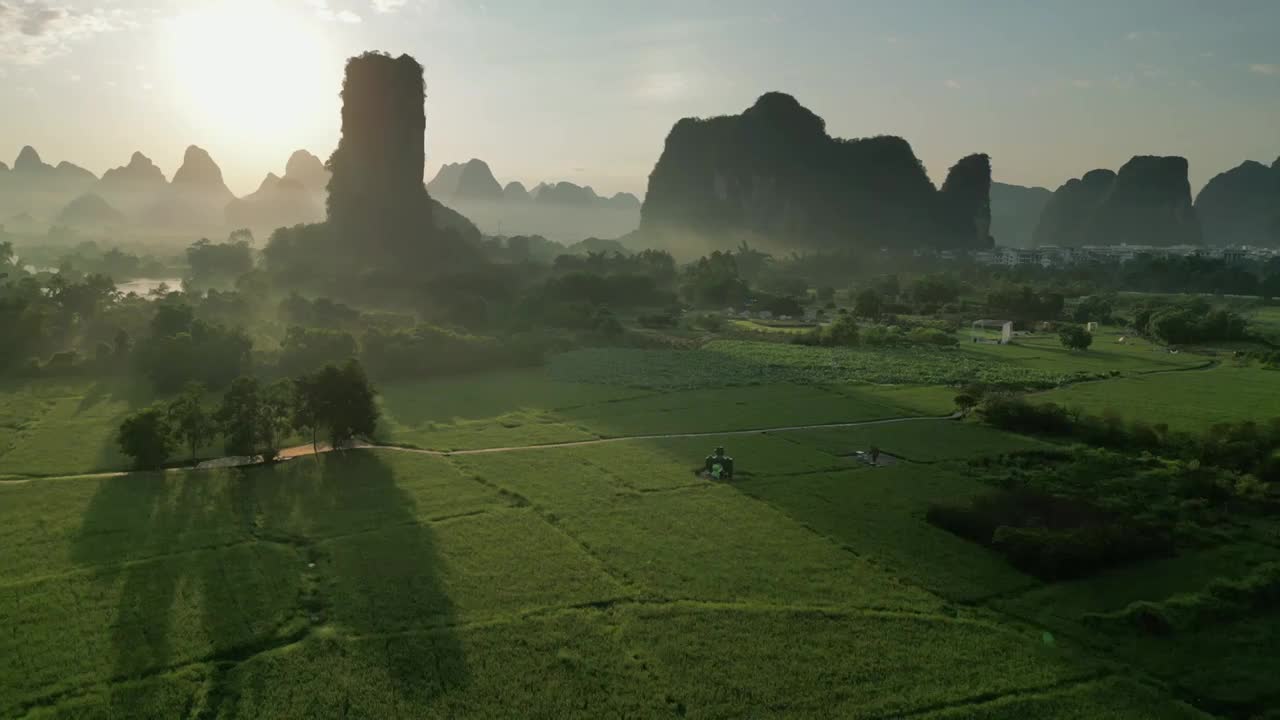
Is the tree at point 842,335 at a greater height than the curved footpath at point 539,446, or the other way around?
the tree at point 842,335

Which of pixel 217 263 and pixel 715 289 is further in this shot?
pixel 217 263

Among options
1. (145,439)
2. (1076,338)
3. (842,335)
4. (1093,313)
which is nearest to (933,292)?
(1093,313)

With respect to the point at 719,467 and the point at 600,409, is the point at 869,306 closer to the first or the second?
the point at 600,409

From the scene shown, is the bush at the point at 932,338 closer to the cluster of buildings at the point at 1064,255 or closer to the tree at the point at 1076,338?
the tree at the point at 1076,338

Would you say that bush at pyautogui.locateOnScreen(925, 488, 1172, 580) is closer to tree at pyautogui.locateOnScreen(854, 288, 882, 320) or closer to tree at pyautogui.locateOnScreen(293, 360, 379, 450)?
tree at pyautogui.locateOnScreen(293, 360, 379, 450)

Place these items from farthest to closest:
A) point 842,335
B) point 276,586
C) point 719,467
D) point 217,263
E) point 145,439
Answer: point 217,263 → point 842,335 → point 145,439 → point 719,467 → point 276,586

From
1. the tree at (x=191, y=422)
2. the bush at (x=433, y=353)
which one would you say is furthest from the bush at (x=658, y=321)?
the tree at (x=191, y=422)
